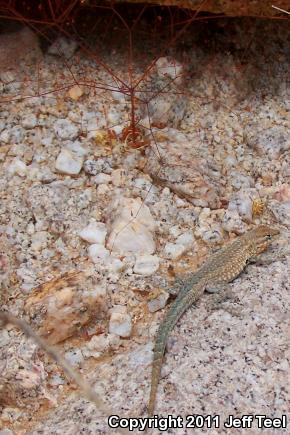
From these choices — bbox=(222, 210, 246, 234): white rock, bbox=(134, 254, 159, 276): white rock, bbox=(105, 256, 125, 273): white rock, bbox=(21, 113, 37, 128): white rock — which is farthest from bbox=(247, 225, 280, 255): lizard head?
bbox=(21, 113, 37, 128): white rock

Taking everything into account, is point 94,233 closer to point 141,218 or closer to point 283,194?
point 141,218

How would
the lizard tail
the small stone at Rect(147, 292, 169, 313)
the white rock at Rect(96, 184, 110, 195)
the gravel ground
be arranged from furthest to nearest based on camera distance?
the white rock at Rect(96, 184, 110, 195) < the small stone at Rect(147, 292, 169, 313) < the gravel ground < the lizard tail

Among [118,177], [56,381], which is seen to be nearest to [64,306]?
[56,381]

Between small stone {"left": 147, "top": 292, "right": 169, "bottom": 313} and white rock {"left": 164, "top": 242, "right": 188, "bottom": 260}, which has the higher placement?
white rock {"left": 164, "top": 242, "right": 188, "bottom": 260}

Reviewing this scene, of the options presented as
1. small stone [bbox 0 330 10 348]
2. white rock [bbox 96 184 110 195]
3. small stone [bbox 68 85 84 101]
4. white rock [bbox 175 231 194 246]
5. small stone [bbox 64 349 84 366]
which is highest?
small stone [bbox 68 85 84 101]

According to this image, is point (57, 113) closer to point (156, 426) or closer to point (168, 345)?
point (168, 345)

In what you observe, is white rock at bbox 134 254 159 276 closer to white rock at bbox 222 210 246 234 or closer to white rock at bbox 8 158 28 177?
white rock at bbox 222 210 246 234

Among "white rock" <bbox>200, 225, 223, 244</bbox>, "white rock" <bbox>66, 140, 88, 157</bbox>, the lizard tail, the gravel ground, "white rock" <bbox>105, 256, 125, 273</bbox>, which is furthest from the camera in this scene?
"white rock" <bbox>66, 140, 88, 157</bbox>

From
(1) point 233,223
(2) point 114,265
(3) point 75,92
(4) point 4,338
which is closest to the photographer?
(4) point 4,338
